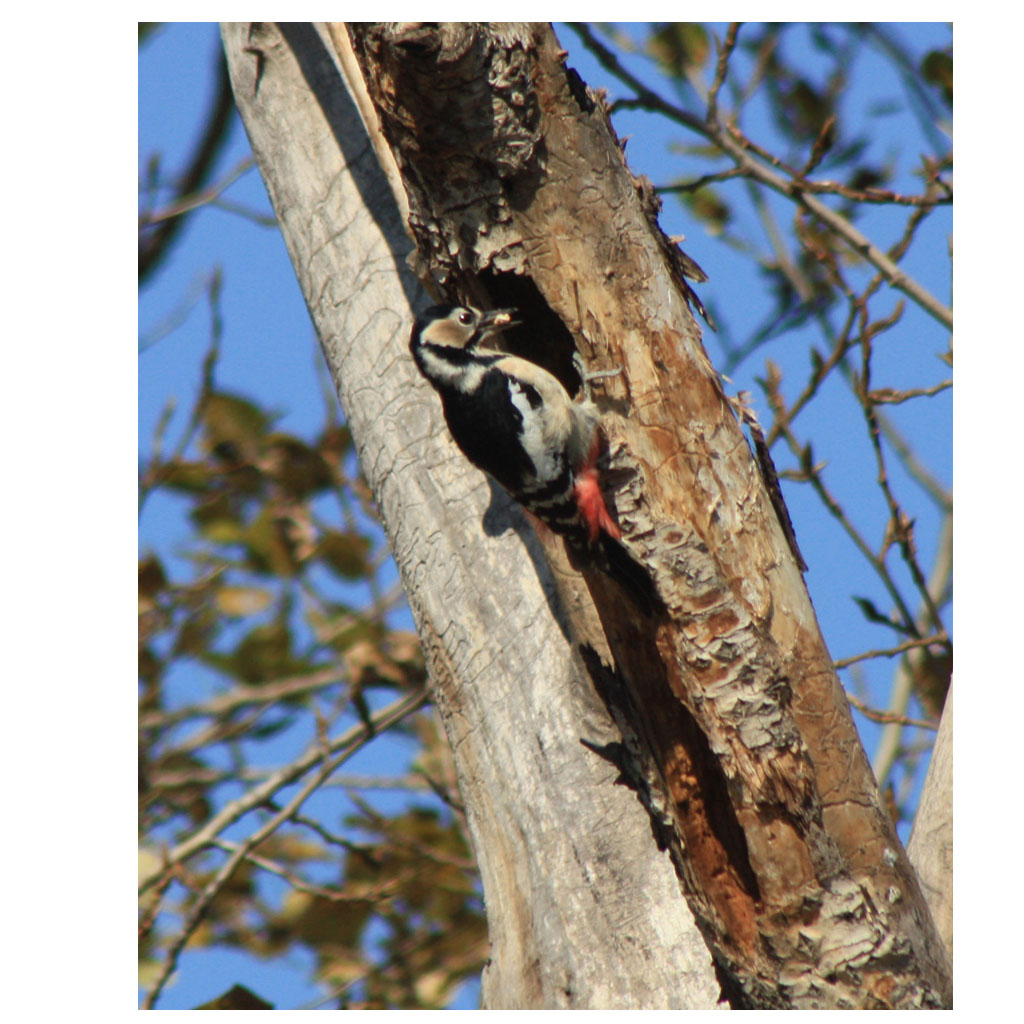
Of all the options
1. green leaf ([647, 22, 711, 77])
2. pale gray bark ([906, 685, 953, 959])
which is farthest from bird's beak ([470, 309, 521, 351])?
green leaf ([647, 22, 711, 77])

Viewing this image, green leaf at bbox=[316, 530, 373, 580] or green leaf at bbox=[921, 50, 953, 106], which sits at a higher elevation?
green leaf at bbox=[921, 50, 953, 106]

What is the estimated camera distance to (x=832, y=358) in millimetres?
4504

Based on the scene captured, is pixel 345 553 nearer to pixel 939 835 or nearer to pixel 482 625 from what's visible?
pixel 482 625

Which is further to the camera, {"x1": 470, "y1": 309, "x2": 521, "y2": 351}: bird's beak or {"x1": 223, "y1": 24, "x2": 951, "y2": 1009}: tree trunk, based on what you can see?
{"x1": 470, "y1": 309, "x2": 521, "y2": 351}: bird's beak

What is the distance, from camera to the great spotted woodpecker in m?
3.08

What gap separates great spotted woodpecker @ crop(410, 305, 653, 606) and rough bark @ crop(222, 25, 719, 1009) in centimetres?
20

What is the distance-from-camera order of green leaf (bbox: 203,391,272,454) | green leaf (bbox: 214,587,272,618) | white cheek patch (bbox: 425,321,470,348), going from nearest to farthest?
white cheek patch (bbox: 425,321,470,348)
green leaf (bbox: 203,391,272,454)
green leaf (bbox: 214,587,272,618)

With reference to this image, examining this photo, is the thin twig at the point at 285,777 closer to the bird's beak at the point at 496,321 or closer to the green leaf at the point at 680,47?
the bird's beak at the point at 496,321

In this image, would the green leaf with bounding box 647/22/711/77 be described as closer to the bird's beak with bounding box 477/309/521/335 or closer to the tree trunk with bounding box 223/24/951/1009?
the tree trunk with bounding box 223/24/951/1009

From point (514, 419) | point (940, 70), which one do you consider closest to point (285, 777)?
point (514, 419)

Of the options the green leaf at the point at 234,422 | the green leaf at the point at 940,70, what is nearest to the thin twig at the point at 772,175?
the green leaf at the point at 940,70

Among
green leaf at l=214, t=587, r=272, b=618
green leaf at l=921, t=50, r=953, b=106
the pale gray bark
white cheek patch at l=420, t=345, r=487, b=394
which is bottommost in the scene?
the pale gray bark

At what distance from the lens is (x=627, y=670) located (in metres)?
2.81

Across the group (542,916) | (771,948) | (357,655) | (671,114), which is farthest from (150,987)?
(671,114)
